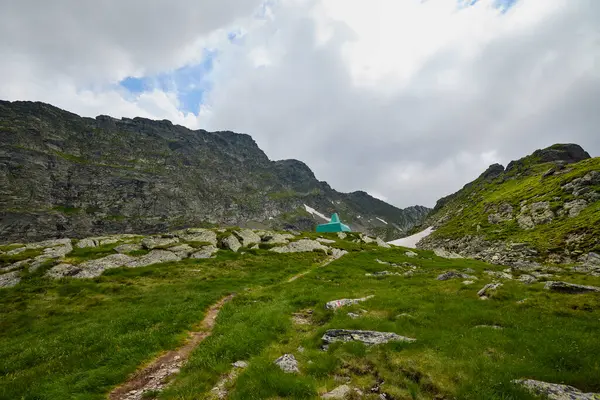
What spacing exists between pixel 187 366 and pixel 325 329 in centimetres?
741

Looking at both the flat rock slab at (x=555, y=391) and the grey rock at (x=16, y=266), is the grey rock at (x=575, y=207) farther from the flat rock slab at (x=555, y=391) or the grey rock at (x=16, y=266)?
the grey rock at (x=16, y=266)

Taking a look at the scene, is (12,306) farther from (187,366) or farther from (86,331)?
(187,366)

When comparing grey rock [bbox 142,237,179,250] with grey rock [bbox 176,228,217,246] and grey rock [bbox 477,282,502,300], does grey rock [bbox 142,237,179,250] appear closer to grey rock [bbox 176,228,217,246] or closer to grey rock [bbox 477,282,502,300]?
Result: grey rock [bbox 176,228,217,246]

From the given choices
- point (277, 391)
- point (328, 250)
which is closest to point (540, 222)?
point (328, 250)

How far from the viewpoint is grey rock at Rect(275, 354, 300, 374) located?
12430 mm

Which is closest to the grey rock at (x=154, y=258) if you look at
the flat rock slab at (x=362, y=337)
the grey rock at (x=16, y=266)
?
the grey rock at (x=16, y=266)

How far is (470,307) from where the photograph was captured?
19391 mm

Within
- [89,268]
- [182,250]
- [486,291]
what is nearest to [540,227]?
[486,291]

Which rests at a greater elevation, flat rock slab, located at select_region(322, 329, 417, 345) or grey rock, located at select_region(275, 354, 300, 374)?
flat rock slab, located at select_region(322, 329, 417, 345)

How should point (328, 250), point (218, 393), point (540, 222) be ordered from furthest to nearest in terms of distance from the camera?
point (540, 222) < point (328, 250) < point (218, 393)

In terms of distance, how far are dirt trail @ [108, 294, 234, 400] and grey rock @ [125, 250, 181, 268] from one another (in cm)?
3613

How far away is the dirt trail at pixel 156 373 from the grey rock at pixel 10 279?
37.6 meters

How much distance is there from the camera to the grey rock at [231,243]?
65519mm

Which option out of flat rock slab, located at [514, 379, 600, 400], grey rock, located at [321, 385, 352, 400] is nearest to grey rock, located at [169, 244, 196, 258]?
grey rock, located at [321, 385, 352, 400]
